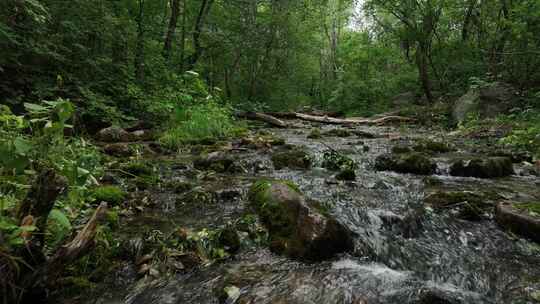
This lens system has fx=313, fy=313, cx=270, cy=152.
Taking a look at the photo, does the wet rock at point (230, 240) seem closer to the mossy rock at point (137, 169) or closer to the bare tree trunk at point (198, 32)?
the mossy rock at point (137, 169)

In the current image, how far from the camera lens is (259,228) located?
3.49 metres

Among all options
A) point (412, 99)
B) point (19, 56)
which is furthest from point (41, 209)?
point (412, 99)

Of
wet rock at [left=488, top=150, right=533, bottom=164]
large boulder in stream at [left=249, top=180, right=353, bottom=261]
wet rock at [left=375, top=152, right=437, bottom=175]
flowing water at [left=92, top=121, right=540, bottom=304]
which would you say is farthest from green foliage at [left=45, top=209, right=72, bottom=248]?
wet rock at [left=488, top=150, right=533, bottom=164]

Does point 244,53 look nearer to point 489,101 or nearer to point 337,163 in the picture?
point 489,101

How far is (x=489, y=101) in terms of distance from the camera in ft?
37.6

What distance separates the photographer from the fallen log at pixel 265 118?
14031mm

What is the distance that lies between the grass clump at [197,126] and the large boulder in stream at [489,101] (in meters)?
8.85

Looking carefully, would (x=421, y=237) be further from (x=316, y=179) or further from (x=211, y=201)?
(x=211, y=201)

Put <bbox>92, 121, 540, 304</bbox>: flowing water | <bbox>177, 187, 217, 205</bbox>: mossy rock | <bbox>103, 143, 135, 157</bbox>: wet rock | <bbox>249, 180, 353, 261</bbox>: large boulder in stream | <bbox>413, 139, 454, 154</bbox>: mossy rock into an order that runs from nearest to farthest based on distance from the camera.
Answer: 1. <bbox>92, 121, 540, 304</bbox>: flowing water
2. <bbox>249, 180, 353, 261</bbox>: large boulder in stream
3. <bbox>177, 187, 217, 205</bbox>: mossy rock
4. <bbox>103, 143, 135, 157</bbox>: wet rock
5. <bbox>413, 139, 454, 154</bbox>: mossy rock

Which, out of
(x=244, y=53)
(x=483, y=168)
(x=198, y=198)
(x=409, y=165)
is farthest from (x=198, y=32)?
(x=483, y=168)

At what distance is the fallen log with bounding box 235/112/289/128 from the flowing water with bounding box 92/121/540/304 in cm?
918

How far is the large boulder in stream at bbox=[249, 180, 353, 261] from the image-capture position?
3.03 metres

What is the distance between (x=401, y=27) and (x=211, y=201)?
17.8m

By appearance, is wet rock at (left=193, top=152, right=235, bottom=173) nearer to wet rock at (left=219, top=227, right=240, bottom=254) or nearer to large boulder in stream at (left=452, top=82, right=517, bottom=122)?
wet rock at (left=219, top=227, right=240, bottom=254)
